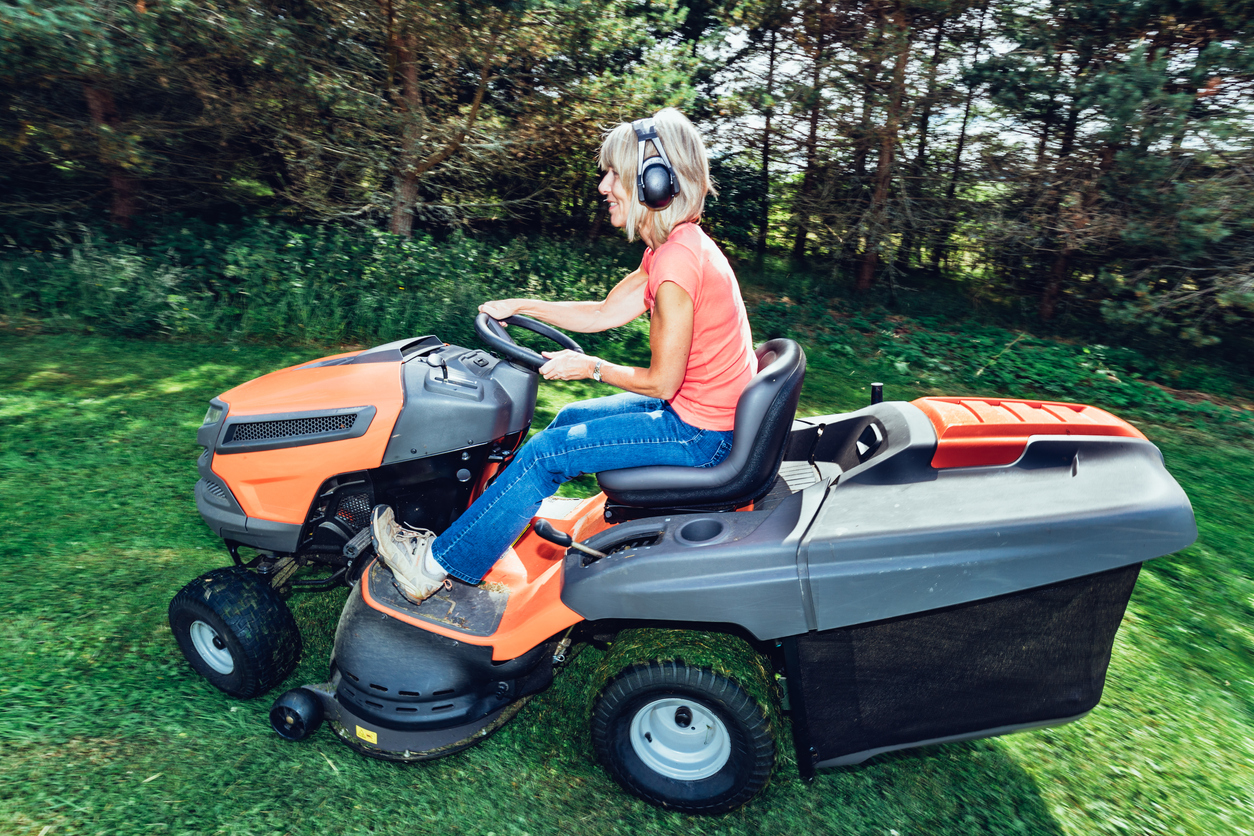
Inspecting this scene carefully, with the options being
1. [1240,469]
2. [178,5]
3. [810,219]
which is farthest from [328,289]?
[1240,469]

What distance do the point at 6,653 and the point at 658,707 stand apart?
1.93 m

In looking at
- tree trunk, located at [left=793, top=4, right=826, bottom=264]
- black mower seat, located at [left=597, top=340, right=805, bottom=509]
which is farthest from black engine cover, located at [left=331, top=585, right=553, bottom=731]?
tree trunk, located at [left=793, top=4, right=826, bottom=264]

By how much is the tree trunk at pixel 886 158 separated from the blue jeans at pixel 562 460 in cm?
658

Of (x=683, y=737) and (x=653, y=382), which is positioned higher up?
(x=653, y=382)

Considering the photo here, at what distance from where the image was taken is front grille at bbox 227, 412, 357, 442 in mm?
2033

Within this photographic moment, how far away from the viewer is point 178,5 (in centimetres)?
493

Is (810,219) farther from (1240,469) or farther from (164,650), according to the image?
(164,650)

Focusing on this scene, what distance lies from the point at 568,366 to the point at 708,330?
1.23 feet

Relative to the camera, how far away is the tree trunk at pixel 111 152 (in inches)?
219

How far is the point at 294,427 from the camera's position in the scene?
80.6 inches

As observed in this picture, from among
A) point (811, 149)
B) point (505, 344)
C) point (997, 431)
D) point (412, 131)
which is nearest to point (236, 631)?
point (505, 344)

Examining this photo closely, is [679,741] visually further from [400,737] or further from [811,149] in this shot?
[811,149]

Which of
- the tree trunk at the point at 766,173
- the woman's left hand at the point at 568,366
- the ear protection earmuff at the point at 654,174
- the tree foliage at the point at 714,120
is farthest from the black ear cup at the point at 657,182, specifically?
the tree trunk at the point at 766,173

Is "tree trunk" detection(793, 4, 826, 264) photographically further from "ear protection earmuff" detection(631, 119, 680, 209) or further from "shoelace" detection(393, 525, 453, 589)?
"shoelace" detection(393, 525, 453, 589)
